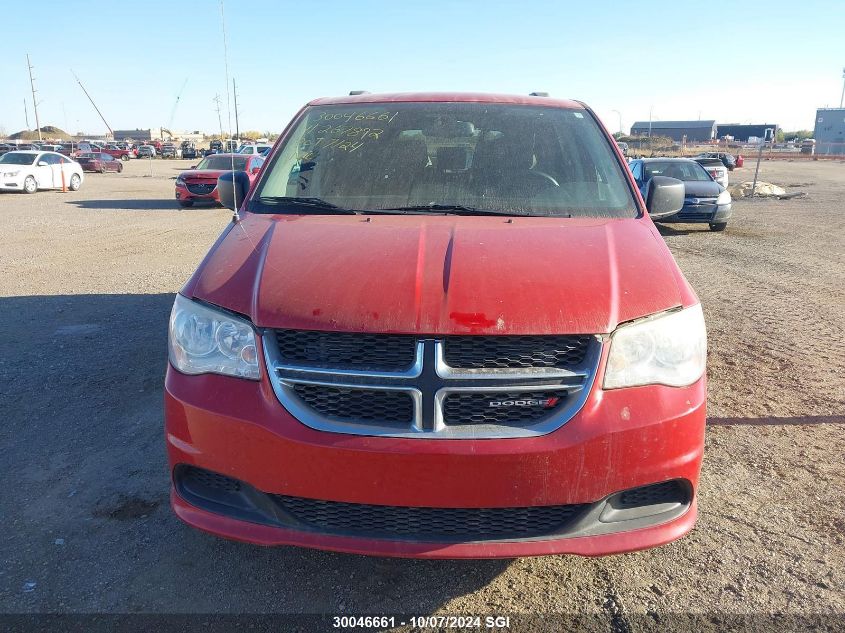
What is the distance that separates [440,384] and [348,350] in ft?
1.10

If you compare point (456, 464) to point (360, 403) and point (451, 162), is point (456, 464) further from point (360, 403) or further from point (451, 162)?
point (451, 162)

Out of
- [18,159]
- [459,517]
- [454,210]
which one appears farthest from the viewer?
[18,159]

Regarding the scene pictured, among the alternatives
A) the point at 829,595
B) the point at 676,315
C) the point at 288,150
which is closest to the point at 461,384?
the point at 676,315

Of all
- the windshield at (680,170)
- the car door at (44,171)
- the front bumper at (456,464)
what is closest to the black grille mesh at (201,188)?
the car door at (44,171)

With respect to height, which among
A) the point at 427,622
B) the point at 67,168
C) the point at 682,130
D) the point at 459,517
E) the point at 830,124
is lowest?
the point at 427,622

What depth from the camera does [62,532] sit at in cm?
291

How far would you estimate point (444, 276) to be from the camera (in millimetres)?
2295

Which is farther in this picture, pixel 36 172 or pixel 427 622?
pixel 36 172

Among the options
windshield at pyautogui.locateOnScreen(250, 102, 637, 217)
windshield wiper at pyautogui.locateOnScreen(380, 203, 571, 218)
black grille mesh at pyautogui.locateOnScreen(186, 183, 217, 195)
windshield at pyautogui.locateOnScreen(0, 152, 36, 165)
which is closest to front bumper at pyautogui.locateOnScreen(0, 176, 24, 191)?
windshield at pyautogui.locateOnScreen(0, 152, 36, 165)

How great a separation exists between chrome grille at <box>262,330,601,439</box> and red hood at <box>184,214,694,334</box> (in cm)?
6

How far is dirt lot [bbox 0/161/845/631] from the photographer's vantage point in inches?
98.2

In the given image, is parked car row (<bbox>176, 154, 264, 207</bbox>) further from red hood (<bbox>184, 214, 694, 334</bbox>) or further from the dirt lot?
red hood (<bbox>184, 214, 694, 334</bbox>)

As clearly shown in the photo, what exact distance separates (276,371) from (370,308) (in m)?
0.39

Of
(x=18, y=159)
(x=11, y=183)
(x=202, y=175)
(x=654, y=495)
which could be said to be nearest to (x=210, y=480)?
(x=654, y=495)
